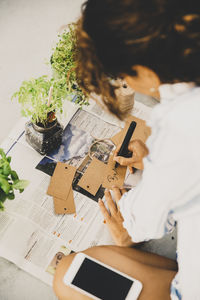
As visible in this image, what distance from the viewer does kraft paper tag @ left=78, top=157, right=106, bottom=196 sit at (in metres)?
0.99

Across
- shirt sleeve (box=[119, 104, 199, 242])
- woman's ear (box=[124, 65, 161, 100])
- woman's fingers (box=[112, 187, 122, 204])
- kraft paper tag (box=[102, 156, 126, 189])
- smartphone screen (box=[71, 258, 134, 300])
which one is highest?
woman's ear (box=[124, 65, 161, 100])

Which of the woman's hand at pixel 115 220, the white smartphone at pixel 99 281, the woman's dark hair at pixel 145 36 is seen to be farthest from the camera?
the woman's hand at pixel 115 220

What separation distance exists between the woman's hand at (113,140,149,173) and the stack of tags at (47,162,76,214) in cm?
17

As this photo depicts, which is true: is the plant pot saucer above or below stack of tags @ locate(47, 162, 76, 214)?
above

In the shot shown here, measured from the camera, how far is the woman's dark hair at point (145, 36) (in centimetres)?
43

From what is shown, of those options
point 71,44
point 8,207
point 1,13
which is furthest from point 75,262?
point 1,13

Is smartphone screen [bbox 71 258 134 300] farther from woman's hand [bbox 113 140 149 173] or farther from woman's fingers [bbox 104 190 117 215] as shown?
woman's hand [bbox 113 140 149 173]

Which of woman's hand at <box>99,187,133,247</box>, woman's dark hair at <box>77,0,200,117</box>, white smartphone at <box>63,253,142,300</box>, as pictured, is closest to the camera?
woman's dark hair at <box>77,0,200,117</box>

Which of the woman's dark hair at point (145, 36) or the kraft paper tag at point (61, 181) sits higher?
the woman's dark hair at point (145, 36)

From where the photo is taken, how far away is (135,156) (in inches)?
38.4

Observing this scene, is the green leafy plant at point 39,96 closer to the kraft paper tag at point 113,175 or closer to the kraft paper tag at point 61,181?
the kraft paper tag at point 61,181

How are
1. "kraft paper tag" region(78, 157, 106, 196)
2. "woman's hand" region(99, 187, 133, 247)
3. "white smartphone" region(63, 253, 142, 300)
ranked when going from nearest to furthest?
"white smartphone" region(63, 253, 142, 300)
"woman's hand" region(99, 187, 133, 247)
"kraft paper tag" region(78, 157, 106, 196)

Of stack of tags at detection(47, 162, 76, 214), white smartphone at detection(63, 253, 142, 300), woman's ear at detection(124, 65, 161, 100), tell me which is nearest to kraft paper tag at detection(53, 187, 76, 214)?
stack of tags at detection(47, 162, 76, 214)

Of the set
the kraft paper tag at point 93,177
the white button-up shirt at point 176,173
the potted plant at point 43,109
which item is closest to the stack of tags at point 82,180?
the kraft paper tag at point 93,177
